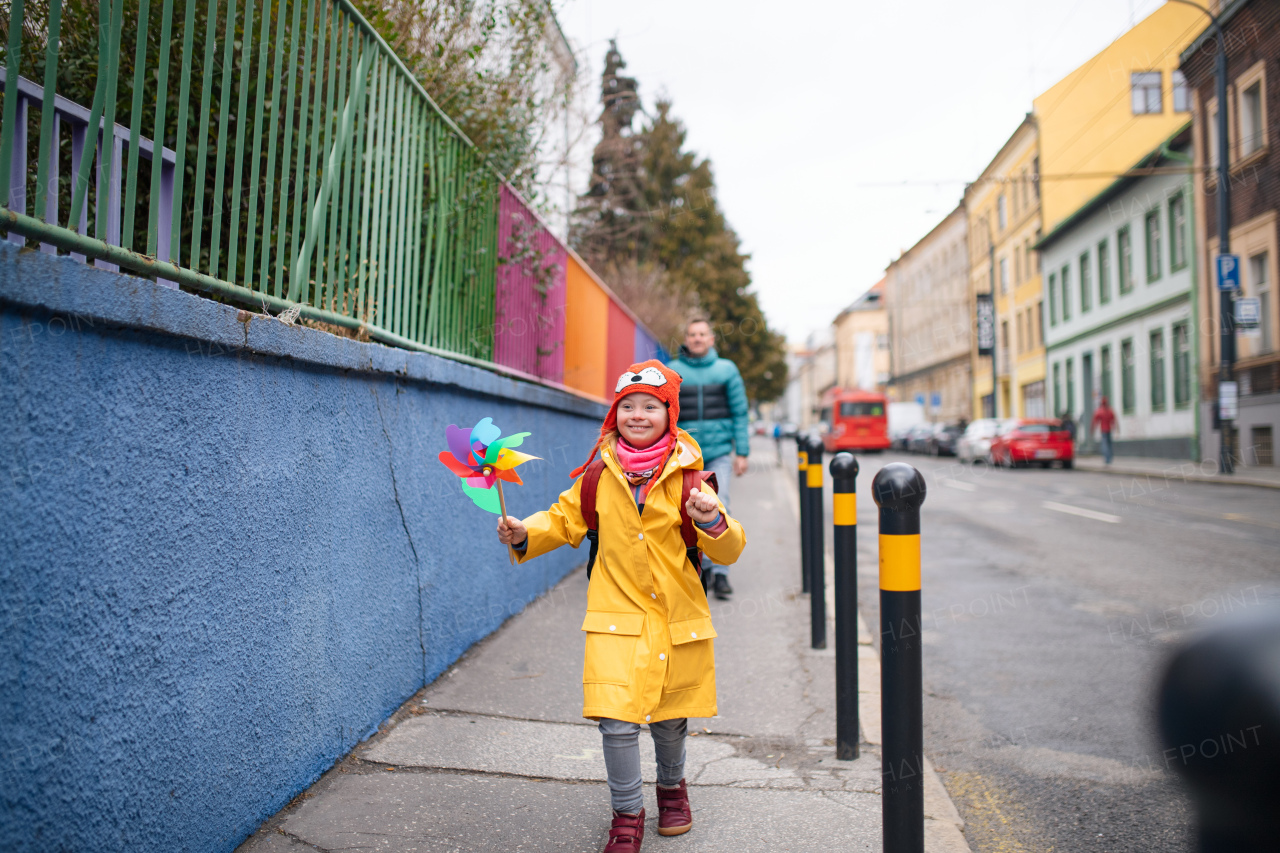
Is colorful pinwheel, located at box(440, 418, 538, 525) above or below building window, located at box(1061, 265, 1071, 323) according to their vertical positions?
below

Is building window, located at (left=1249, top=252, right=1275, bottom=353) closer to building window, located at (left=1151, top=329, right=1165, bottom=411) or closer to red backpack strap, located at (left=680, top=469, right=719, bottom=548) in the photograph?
building window, located at (left=1151, top=329, right=1165, bottom=411)

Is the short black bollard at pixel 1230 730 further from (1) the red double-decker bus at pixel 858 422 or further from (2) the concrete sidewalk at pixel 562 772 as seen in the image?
(1) the red double-decker bus at pixel 858 422

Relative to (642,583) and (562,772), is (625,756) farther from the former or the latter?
(562,772)

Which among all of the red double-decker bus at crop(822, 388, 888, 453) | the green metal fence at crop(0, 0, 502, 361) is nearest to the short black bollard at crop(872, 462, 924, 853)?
the green metal fence at crop(0, 0, 502, 361)

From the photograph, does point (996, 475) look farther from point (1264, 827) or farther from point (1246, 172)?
point (1264, 827)

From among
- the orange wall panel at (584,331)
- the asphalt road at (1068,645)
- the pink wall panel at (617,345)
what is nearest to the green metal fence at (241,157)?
the asphalt road at (1068,645)

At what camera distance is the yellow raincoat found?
2.55 metres

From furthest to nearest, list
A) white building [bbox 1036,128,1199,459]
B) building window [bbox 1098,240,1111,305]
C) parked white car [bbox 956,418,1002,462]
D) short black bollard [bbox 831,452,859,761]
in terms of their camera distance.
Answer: building window [bbox 1098,240,1111,305] < parked white car [bbox 956,418,1002,462] < white building [bbox 1036,128,1199,459] < short black bollard [bbox 831,452,859,761]

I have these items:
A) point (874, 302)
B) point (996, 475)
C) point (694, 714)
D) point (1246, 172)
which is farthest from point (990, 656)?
point (874, 302)

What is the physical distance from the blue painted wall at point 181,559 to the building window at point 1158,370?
28.1m

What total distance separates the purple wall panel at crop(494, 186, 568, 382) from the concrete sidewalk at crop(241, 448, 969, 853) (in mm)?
2040

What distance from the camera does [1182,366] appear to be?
82.9 ft

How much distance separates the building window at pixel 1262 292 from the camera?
20.8 meters

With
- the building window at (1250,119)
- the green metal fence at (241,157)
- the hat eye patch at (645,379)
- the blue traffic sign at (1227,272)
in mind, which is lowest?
the hat eye patch at (645,379)
